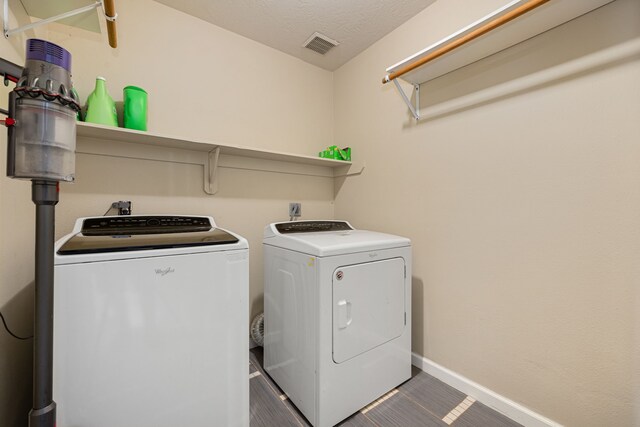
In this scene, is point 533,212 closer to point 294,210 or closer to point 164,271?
point 294,210

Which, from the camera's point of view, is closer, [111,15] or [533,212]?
[111,15]

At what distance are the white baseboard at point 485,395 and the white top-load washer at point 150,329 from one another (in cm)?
126

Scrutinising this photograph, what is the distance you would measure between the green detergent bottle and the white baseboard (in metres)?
2.49

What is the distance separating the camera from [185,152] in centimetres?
184

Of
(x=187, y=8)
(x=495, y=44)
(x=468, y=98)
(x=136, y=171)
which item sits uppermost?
(x=187, y=8)

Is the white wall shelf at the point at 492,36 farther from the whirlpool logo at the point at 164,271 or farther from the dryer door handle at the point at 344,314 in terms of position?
the whirlpool logo at the point at 164,271

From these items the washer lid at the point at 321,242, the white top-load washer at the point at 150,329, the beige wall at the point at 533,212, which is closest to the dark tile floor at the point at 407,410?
the beige wall at the point at 533,212

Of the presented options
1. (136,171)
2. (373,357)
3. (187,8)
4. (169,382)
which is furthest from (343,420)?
(187,8)

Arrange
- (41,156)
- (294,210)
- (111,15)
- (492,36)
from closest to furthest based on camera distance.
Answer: (41,156) < (111,15) < (492,36) < (294,210)

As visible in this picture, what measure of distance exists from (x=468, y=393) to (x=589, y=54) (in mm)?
1900

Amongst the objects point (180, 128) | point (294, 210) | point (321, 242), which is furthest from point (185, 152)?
point (321, 242)

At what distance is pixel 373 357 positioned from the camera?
151 centimetres

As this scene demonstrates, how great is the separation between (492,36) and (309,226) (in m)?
1.51

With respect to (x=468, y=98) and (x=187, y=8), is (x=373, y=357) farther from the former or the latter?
(x=187, y=8)
